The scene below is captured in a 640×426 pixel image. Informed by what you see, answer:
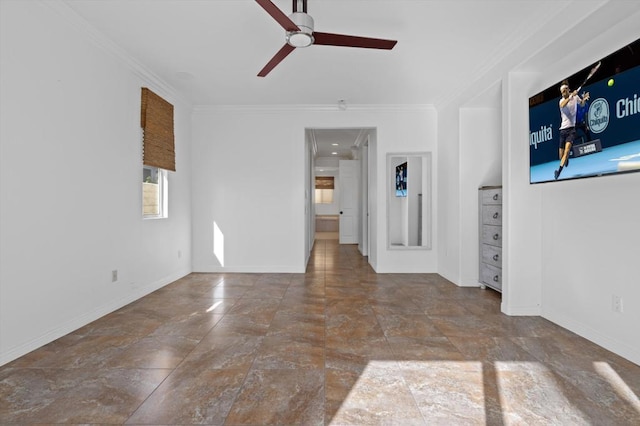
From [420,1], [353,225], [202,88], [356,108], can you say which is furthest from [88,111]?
[353,225]

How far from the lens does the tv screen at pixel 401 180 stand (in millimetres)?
5363

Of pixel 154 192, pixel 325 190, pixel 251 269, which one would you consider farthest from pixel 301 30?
pixel 325 190

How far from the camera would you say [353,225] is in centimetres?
932

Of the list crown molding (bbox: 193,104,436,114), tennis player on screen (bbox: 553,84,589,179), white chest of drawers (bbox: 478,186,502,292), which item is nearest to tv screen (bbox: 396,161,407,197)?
crown molding (bbox: 193,104,436,114)

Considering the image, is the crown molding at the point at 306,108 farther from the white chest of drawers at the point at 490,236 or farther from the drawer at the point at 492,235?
the drawer at the point at 492,235

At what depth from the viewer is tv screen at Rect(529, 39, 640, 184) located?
211cm

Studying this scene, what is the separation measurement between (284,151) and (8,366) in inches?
160

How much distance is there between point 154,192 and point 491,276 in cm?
446

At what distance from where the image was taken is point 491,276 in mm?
4004

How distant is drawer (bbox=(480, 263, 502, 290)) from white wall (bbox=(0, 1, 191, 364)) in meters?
4.23

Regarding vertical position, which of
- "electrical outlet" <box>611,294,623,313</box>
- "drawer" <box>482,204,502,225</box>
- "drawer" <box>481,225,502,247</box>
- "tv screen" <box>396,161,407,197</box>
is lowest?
"electrical outlet" <box>611,294,623,313</box>

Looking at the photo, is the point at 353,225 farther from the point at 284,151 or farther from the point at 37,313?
the point at 37,313

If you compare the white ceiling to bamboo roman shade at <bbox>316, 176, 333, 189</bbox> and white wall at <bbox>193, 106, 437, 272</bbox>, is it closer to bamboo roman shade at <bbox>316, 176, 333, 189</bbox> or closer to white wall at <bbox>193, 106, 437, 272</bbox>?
white wall at <bbox>193, 106, 437, 272</bbox>

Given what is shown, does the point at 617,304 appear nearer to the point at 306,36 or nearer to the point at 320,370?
the point at 320,370
